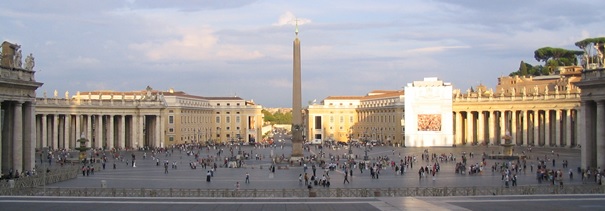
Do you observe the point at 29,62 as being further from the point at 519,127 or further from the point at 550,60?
the point at 550,60

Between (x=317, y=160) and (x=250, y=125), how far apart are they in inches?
2510

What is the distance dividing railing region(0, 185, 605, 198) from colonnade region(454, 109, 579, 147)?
46831 millimetres

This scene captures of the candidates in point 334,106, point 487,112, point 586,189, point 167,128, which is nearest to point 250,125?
point 334,106

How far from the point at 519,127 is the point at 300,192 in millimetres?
64812

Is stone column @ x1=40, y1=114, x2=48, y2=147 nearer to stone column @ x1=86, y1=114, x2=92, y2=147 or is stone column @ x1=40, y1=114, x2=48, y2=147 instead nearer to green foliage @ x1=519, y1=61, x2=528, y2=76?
stone column @ x1=86, y1=114, x2=92, y2=147

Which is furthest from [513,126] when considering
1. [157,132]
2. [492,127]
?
[157,132]

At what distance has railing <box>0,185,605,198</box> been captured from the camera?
Result: 28.1 meters

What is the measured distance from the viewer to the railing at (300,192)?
28.1 meters

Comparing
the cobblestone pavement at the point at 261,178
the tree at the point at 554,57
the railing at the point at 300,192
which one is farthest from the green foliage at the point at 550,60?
the railing at the point at 300,192

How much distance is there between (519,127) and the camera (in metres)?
87.6

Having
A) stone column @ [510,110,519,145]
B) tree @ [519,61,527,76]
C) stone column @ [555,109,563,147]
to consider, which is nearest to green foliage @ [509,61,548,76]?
tree @ [519,61,527,76]

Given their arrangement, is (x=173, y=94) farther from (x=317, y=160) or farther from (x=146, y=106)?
(x=317, y=160)

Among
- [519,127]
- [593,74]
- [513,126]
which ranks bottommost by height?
[519,127]

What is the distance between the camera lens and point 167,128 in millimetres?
98625
